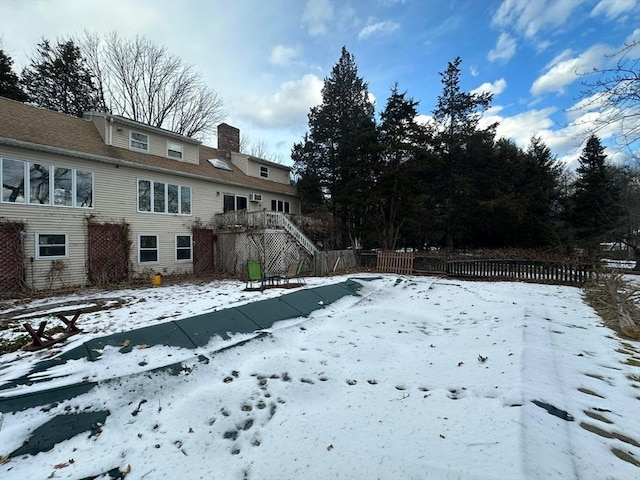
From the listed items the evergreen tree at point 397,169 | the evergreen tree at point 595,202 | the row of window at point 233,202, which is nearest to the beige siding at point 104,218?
the row of window at point 233,202

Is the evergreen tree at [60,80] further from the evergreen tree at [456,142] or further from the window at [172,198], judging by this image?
the evergreen tree at [456,142]

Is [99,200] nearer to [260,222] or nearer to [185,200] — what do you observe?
[185,200]

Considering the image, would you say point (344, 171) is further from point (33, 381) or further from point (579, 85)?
point (33, 381)

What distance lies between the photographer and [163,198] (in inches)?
563

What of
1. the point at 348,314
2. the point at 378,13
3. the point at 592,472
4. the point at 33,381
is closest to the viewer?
the point at 592,472

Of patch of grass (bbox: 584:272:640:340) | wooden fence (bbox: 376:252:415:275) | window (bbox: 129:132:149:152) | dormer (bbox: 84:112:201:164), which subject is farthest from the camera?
wooden fence (bbox: 376:252:415:275)

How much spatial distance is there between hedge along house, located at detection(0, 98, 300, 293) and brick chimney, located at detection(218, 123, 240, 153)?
3.65 meters

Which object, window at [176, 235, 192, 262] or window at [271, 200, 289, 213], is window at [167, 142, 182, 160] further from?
window at [271, 200, 289, 213]

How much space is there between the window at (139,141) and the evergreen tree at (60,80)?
11.6m

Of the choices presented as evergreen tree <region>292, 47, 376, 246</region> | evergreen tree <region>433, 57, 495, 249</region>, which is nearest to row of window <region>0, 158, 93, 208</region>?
evergreen tree <region>292, 47, 376, 246</region>

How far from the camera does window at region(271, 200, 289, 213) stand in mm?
20188

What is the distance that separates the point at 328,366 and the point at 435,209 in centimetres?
2401

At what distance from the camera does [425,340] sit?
5930 millimetres

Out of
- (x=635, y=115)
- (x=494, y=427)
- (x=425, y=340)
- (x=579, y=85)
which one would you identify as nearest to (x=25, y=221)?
(x=425, y=340)
